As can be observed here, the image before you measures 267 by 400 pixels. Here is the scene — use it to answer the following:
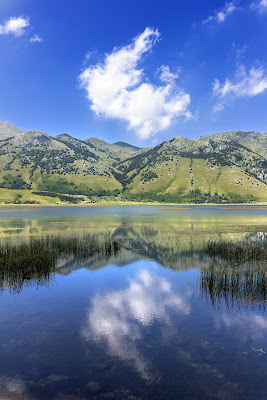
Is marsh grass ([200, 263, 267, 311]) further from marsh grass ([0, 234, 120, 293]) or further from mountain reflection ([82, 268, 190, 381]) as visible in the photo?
marsh grass ([0, 234, 120, 293])

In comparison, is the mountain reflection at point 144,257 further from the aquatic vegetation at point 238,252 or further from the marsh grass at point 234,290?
the aquatic vegetation at point 238,252

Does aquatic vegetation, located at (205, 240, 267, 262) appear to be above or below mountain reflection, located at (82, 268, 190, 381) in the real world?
above

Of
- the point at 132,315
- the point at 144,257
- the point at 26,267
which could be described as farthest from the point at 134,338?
the point at 144,257

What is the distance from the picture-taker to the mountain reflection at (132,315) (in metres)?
11.2

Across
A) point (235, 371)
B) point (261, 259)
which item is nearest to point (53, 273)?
point (235, 371)

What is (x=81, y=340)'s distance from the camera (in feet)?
40.3

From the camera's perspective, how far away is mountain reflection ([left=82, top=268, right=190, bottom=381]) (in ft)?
36.9

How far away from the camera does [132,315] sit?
50.2 ft

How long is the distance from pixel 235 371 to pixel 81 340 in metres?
6.76

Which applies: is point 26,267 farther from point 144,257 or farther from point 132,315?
point 144,257

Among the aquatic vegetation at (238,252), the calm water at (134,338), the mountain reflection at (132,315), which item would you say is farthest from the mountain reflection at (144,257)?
the aquatic vegetation at (238,252)

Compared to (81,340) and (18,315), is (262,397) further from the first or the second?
(18,315)

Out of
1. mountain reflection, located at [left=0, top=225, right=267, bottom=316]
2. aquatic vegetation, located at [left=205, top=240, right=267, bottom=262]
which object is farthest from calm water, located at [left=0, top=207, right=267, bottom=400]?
aquatic vegetation, located at [left=205, top=240, right=267, bottom=262]

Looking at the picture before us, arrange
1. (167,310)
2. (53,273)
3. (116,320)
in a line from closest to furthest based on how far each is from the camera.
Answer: (116,320), (167,310), (53,273)
